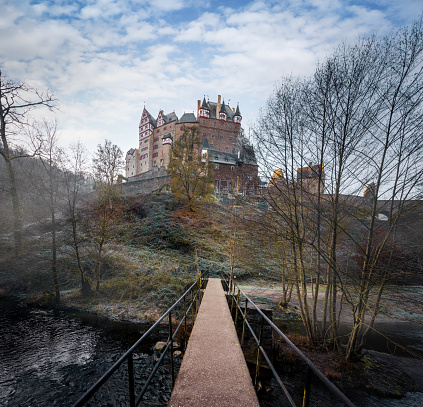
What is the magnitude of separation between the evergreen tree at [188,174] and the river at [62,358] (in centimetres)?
1620

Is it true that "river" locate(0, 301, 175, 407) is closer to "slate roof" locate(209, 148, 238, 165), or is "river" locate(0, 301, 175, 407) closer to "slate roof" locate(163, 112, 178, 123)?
"slate roof" locate(209, 148, 238, 165)

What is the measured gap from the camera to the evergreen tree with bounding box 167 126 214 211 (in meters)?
24.5

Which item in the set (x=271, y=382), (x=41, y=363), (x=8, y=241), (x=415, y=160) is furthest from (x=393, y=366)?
Result: (x=8, y=241)

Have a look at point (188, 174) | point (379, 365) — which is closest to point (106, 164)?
point (188, 174)

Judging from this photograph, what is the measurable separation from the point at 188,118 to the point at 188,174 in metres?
31.3

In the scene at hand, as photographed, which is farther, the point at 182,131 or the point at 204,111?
the point at 204,111

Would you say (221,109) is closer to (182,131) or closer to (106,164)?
(182,131)

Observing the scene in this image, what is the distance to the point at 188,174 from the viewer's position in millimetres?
24250

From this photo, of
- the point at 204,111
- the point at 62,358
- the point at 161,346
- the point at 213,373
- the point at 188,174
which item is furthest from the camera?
the point at 204,111

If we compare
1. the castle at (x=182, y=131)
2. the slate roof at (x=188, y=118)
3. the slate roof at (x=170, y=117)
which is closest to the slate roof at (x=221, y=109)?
the castle at (x=182, y=131)

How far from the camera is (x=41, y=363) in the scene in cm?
680

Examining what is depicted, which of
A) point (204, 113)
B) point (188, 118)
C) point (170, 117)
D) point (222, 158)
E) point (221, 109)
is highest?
point (221, 109)

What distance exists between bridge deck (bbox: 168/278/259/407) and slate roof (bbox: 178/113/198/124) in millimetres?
50108

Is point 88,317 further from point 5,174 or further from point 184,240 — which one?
point 5,174
